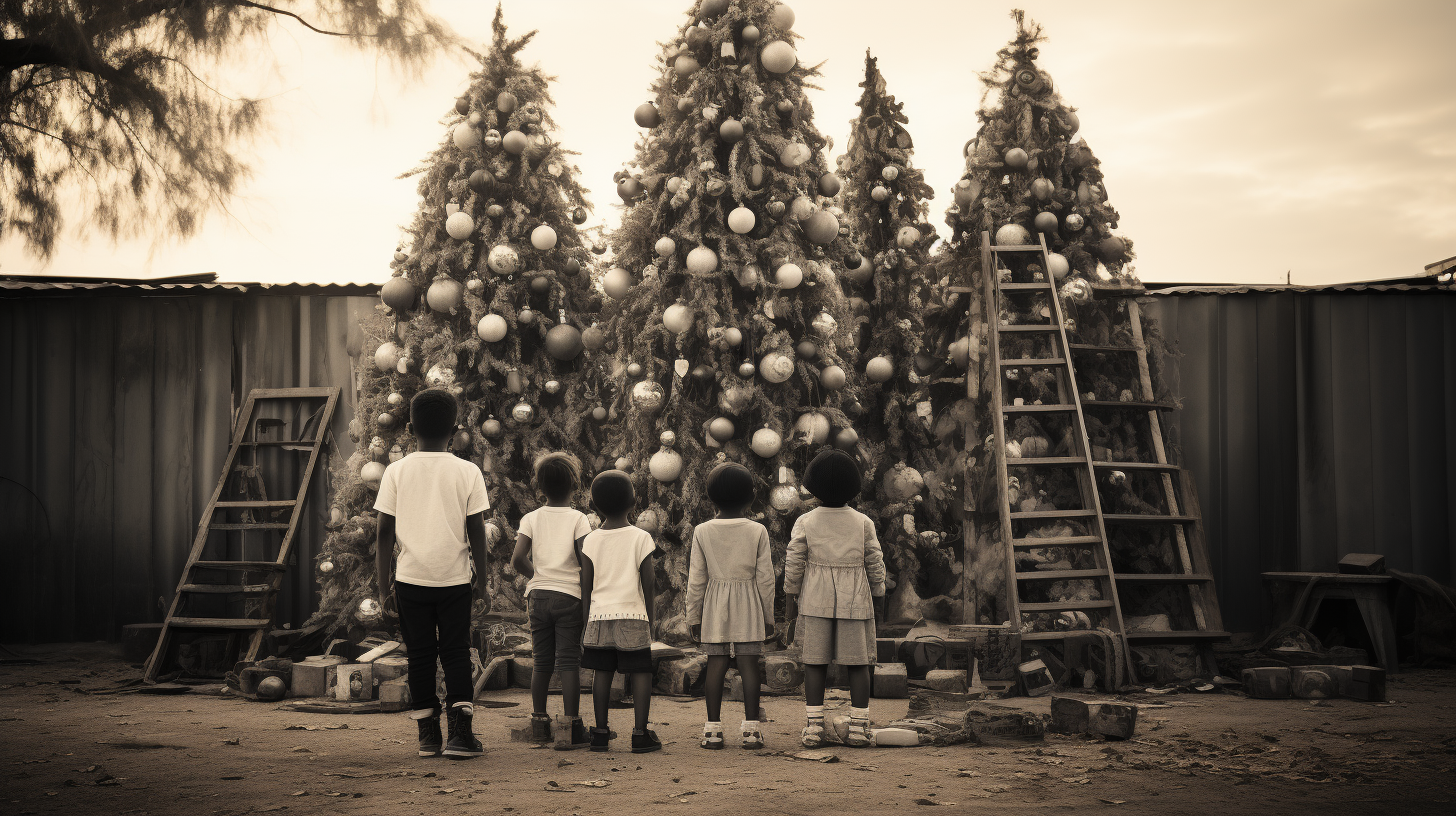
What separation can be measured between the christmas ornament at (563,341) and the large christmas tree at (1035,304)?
2.84 metres

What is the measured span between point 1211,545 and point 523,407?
17.9 ft

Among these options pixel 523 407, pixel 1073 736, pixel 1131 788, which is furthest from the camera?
pixel 523 407

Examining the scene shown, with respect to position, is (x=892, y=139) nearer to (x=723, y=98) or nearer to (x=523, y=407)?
(x=723, y=98)

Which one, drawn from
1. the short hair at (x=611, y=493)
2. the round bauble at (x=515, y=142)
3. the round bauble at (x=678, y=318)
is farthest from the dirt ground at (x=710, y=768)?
the round bauble at (x=515, y=142)

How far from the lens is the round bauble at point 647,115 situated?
787 centimetres

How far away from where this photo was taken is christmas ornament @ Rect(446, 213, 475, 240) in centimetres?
787

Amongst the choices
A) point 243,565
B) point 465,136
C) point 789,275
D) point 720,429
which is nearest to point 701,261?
point 789,275

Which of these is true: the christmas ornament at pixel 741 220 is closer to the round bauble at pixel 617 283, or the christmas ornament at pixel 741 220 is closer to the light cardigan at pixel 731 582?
the round bauble at pixel 617 283

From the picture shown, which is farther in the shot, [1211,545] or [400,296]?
[1211,545]

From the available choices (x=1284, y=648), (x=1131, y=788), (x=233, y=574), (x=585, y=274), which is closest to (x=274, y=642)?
(x=233, y=574)

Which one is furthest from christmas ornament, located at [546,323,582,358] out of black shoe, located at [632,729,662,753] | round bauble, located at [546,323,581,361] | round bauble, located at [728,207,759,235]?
black shoe, located at [632,729,662,753]

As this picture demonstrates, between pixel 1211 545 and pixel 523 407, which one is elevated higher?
pixel 523 407

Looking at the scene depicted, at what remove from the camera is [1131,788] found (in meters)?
4.32

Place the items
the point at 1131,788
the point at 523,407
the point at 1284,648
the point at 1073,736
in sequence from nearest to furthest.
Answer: the point at 1131,788 → the point at 1073,736 → the point at 1284,648 → the point at 523,407
